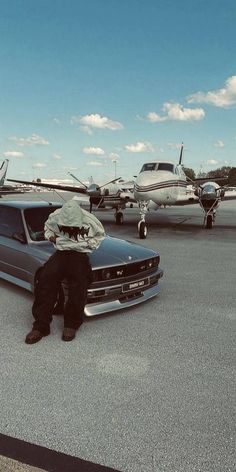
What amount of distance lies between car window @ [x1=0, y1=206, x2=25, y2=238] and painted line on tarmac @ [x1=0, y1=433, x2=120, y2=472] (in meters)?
3.80

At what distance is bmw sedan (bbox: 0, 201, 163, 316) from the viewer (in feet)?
16.2

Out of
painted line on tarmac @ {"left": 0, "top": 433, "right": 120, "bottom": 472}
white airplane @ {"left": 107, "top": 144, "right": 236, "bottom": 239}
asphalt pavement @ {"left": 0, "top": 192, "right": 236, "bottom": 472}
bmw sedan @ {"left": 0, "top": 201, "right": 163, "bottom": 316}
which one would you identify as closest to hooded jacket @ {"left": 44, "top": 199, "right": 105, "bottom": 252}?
bmw sedan @ {"left": 0, "top": 201, "right": 163, "bottom": 316}

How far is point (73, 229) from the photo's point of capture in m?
4.54

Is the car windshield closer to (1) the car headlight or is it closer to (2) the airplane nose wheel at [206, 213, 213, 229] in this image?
(1) the car headlight

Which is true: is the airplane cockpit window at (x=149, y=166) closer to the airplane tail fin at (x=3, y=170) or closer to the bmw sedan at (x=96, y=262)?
the bmw sedan at (x=96, y=262)

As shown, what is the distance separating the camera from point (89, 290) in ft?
15.6

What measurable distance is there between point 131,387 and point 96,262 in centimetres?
194

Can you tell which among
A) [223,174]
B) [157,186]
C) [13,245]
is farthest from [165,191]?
[223,174]

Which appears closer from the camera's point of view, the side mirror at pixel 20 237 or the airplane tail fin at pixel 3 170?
the side mirror at pixel 20 237

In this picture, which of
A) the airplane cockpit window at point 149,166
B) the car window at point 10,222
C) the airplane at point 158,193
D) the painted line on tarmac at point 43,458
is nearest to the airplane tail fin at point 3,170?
the airplane at point 158,193

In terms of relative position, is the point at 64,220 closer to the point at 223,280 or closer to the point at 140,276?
the point at 140,276

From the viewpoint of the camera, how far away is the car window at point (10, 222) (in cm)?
621

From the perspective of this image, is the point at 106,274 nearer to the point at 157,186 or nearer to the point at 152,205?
the point at 157,186

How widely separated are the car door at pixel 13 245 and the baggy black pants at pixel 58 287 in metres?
1.23
